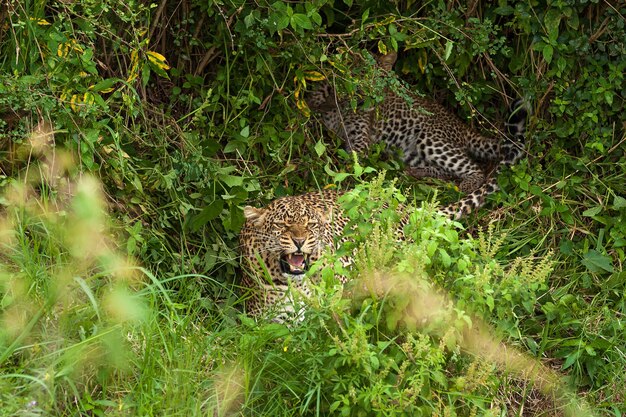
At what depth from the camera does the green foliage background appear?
19.8 feet

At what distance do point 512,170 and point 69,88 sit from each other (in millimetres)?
3277

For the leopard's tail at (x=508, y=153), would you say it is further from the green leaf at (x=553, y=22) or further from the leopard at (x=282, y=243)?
the leopard at (x=282, y=243)

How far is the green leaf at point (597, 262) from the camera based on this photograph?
795 cm

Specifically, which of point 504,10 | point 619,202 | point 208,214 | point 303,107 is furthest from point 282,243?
point 504,10

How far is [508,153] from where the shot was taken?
8.91 metres

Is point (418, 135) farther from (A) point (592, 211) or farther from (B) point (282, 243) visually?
(B) point (282, 243)

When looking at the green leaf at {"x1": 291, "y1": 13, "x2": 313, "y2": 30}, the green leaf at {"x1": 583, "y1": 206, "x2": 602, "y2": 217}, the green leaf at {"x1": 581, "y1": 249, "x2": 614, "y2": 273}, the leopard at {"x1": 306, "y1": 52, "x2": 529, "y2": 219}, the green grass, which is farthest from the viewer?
the leopard at {"x1": 306, "y1": 52, "x2": 529, "y2": 219}

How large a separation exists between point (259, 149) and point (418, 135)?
1.70 meters

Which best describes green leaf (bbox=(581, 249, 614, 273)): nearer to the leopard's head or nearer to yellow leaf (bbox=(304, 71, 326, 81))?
the leopard's head

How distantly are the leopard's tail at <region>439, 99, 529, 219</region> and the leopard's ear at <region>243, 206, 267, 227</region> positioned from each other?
1.45 metres

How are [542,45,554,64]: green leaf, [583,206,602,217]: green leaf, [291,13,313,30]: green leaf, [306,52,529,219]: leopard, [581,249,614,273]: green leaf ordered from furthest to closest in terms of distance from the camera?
[306,52,529,219]: leopard → [542,45,554,64]: green leaf → [583,206,602,217]: green leaf → [581,249,614,273]: green leaf → [291,13,313,30]: green leaf

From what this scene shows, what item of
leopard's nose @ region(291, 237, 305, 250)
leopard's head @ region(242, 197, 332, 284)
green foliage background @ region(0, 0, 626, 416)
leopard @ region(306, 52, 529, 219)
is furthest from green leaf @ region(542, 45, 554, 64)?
leopard's nose @ region(291, 237, 305, 250)

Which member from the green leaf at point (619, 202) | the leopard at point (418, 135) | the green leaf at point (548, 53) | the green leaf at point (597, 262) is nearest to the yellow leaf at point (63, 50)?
the leopard at point (418, 135)

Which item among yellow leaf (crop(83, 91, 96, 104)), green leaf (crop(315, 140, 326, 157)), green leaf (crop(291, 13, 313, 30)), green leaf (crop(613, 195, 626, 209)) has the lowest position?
green leaf (crop(315, 140, 326, 157))
